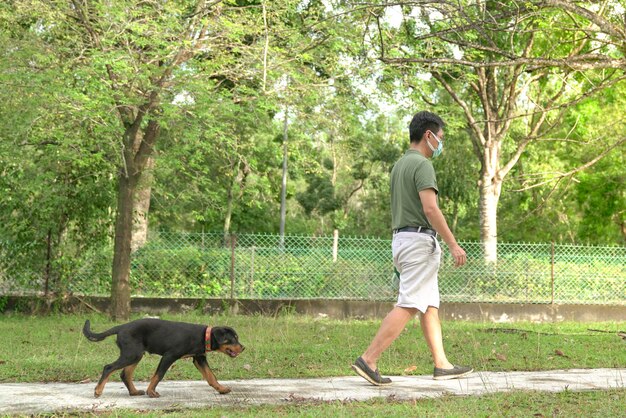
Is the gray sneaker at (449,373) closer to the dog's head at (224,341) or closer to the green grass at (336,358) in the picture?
the green grass at (336,358)

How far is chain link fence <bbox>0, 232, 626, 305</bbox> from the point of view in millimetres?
16281

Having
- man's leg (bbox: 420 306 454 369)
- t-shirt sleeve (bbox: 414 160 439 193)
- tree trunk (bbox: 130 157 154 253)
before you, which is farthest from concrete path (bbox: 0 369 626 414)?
tree trunk (bbox: 130 157 154 253)

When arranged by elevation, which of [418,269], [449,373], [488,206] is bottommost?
[449,373]

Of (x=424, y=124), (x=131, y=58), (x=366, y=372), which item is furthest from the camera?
(x=131, y=58)

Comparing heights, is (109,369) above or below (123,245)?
below

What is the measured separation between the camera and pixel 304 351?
9.81 metres

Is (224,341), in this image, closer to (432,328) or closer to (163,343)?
(163,343)

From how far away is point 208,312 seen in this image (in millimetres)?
16391

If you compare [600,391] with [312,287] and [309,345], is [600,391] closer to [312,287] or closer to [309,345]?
[309,345]

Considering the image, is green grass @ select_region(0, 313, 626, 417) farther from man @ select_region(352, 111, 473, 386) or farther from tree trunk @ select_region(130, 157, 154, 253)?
tree trunk @ select_region(130, 157, 154, 253)

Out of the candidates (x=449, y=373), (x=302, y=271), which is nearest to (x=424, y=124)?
(x=449, y=373)

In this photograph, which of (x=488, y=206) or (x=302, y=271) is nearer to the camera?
(x=302, y=271)

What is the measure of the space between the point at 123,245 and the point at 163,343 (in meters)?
9.78

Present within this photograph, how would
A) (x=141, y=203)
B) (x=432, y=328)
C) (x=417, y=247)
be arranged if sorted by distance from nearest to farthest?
(x=417, y=247)
(x=432, y=328)
(x=141, y=203)
